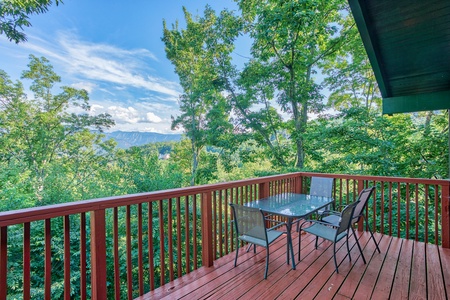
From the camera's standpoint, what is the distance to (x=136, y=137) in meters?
14.3

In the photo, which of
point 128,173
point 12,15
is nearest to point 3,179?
point 128,173

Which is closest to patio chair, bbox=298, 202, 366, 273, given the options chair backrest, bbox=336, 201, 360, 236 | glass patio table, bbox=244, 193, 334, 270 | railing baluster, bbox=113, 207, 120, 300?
chair backrest, bbox=336, 201, 360, 236

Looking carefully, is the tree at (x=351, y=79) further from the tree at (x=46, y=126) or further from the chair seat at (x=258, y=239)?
the tree at (x=46, y=126)

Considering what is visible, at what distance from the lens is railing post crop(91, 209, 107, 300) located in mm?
1696

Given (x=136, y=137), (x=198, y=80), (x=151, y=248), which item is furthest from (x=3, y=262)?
(x=136, y=137)

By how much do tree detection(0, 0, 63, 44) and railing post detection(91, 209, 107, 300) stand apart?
1014cm

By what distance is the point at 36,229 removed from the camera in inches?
229

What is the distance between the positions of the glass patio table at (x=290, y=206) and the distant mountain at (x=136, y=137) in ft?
37.3

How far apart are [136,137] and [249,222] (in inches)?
527

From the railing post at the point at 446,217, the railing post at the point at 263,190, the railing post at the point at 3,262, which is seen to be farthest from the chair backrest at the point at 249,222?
the railing post at the point at 446,217

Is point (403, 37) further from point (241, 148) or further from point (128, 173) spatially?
point (128, 173)

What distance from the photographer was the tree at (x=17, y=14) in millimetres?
8086

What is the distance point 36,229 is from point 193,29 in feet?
34.4

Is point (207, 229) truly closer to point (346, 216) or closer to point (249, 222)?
point (249, 222)
